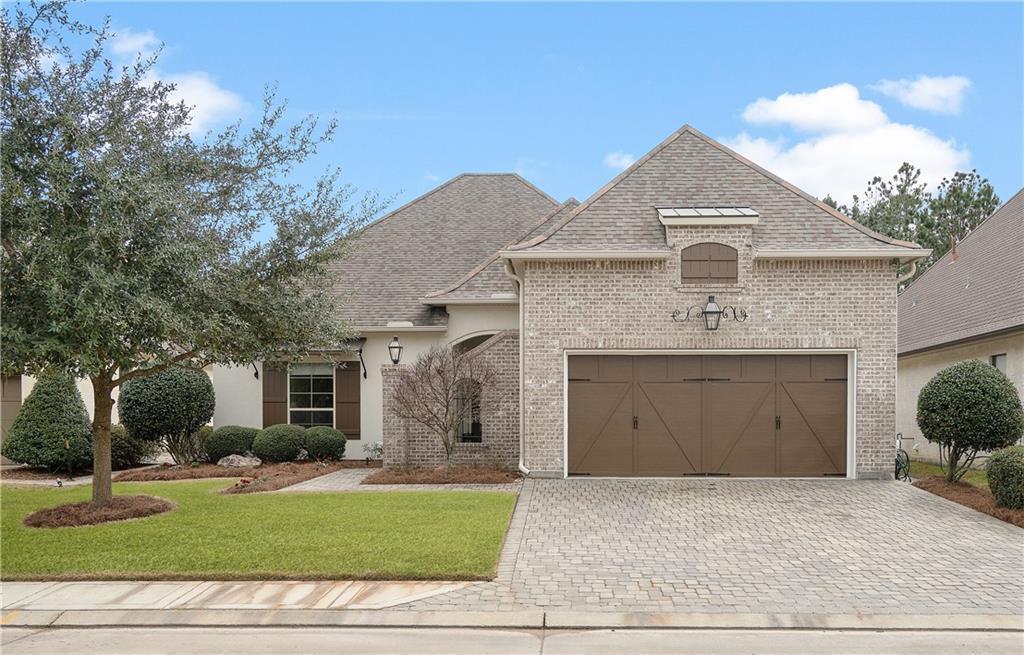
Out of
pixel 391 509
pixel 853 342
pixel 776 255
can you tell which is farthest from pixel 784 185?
pixel 391 509

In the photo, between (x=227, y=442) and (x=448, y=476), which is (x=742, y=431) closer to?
(x=448, y=476)

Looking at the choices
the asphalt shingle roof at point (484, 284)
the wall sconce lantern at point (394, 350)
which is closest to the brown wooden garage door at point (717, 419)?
the asphalt shingle roof at point (484, 284)

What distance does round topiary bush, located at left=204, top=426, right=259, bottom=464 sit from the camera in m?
16.7

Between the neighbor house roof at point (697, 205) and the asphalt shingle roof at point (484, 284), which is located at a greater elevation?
the neighbor house roof at point (697, 205)

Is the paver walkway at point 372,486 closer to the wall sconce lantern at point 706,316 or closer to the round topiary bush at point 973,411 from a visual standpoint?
the wall sconce lantern at point 706,316

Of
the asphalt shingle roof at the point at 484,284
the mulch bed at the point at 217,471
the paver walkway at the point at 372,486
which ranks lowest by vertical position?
the mulch bed at the point at 217,471

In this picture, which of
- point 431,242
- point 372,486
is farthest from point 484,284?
point 372,486

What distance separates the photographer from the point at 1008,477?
10656 mm

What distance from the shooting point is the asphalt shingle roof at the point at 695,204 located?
13758mm

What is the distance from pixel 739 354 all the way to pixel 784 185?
138 inches

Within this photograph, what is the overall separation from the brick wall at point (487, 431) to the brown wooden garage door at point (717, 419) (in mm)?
1435

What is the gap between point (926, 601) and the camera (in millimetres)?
6762

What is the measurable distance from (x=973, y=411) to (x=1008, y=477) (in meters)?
2.01

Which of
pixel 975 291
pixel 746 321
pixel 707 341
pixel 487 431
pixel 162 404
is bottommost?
pixel 487 431
